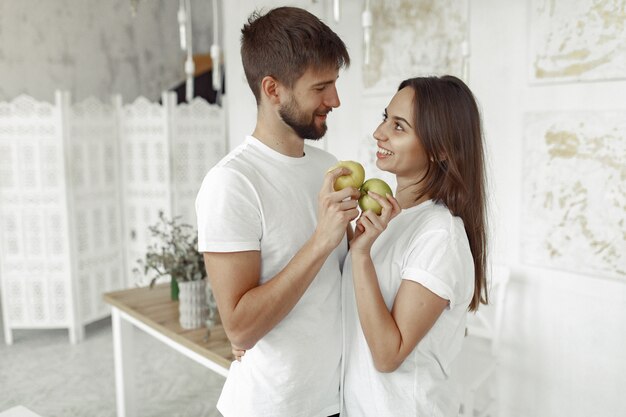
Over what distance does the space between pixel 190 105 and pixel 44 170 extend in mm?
1227

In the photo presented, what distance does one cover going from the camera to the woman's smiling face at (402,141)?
1282 millimetres

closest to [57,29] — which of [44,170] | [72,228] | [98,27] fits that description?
[98,27]

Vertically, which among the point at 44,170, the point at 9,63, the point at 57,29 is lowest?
the point at 44,170

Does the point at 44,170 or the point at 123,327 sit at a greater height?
the point at 44,170

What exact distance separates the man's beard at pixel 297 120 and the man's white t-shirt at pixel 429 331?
12.1 inches

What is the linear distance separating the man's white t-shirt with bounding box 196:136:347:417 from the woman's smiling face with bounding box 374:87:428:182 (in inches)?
8.4

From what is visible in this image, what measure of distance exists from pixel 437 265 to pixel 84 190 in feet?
12.4

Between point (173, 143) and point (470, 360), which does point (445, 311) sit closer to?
point (470, 360)

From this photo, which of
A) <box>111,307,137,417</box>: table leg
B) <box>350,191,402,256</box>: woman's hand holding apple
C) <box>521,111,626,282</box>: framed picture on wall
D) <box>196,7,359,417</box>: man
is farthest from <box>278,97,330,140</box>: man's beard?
<box>521,111,626,282</box>: framed picture on wall

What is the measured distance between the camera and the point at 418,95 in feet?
4.19

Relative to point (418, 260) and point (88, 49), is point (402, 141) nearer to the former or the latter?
point (418, 260)

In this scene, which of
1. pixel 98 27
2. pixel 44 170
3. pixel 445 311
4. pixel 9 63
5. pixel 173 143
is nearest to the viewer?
pixel 445 311

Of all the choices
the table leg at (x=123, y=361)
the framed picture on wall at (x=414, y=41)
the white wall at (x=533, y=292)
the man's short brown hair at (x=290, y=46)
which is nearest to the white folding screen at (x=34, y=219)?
the table leg at (x=123, y=361)

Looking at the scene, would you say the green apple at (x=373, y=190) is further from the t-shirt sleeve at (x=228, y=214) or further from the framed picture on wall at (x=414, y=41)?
the framed picture on wall at (x=414, y=41)
